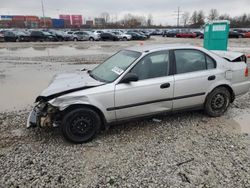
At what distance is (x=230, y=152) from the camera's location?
10.9 feet

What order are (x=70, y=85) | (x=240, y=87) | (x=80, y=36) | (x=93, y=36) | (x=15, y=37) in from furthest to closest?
1. (x=93, y=36)
2. (x=80, y=36)
3. (x=15, y=37)
4. (x=240, y=87)
5. (x=70, y=85)

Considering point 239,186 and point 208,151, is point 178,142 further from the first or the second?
point 239,186

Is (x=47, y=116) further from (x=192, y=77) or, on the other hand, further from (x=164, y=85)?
(x=192, y=77)

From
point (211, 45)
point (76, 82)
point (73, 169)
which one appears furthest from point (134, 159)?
point (211, 45)

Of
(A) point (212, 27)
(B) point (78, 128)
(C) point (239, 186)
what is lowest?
(C) point (239, 186)

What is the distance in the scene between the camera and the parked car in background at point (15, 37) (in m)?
31.0

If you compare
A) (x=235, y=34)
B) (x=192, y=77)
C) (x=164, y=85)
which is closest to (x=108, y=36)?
(x=235, y=34)

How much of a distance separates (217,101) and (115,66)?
221cm

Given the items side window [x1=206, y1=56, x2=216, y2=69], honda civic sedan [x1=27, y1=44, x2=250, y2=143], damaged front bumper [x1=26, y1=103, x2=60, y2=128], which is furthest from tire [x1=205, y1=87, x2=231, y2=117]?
damaged front bumper [x1=26, y1=103, x2=60, y2=128]

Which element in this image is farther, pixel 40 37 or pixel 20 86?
pixel 40 37

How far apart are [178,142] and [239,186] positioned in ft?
3.87

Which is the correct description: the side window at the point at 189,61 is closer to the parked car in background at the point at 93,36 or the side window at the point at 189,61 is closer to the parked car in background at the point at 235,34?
the parked car in background at the point at 93,36

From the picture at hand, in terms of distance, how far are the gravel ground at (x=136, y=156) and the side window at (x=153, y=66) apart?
1.02 metres

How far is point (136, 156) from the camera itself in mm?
3275
